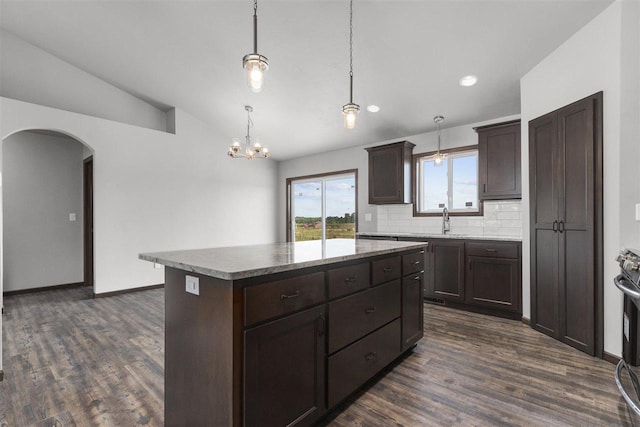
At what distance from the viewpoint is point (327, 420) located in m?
1.77

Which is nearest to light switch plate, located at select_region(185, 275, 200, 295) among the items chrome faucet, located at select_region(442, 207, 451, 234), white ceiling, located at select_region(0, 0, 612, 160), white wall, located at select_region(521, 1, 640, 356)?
white ceiling, located at select_region(0, 0, 612, 160)

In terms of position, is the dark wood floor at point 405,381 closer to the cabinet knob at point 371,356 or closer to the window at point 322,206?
the cabinet knob at point 371,356

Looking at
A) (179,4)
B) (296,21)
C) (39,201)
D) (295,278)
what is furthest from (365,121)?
(39,201)

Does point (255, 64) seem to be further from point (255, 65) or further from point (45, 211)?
point (45, 211)

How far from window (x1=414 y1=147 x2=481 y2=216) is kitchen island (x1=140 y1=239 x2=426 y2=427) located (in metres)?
3.01

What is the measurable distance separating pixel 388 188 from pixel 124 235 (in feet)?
13.7

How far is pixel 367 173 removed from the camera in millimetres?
5746

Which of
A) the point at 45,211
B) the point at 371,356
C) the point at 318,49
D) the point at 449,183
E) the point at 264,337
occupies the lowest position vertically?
the point at 371,356

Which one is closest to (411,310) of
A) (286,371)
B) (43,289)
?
(286,371)

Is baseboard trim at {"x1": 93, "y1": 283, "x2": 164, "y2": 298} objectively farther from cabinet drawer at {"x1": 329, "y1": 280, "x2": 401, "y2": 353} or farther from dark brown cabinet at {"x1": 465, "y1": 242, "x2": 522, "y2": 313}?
dark brown cabinet at {"x1": 465, "y1": 242, "x2": 522, "y2": 313}

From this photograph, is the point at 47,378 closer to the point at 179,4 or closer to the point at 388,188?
the point at 179,4

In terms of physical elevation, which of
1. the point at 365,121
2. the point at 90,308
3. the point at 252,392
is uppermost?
the point at 365,121

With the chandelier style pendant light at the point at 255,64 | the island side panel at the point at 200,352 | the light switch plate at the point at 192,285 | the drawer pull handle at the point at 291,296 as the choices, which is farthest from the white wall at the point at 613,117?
the light switch plate at the point at 192,285

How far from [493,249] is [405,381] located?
2126 millimetres
